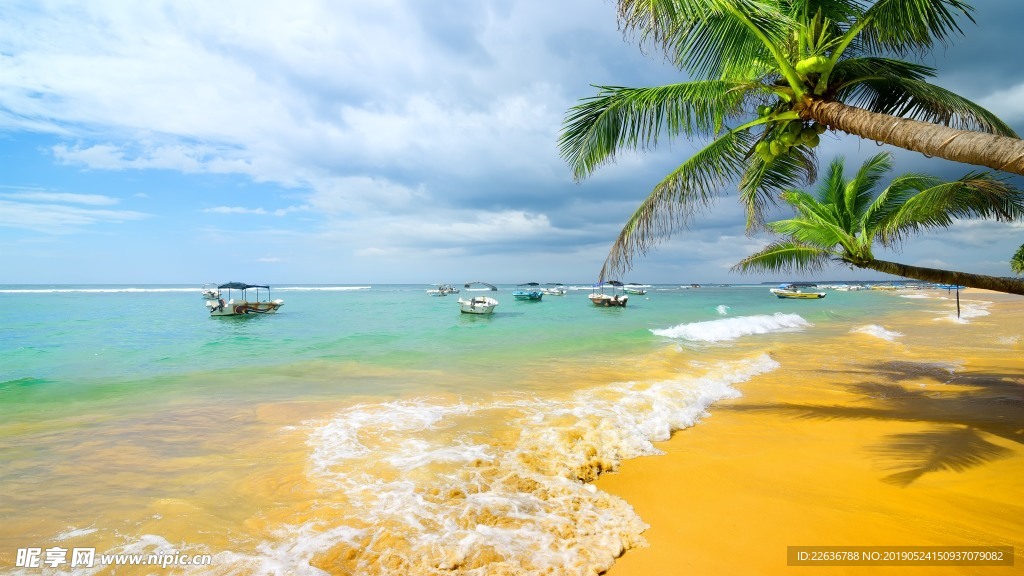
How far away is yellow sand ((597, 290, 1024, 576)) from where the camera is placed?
3.41m

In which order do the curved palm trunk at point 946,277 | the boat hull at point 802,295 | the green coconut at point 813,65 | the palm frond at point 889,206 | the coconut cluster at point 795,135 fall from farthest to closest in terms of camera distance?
1. the boat hull at point 802,295
2. the palm frond at point 889,206
3. the curved palm trunk at point 946,277
4. the coconut cluster at point 795,135
5. the green coconut at point 813,65

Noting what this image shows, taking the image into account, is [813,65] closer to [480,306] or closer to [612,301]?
[480,306]

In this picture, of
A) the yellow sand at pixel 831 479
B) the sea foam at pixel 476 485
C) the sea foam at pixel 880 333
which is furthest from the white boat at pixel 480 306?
the yellow sand at pixel 831 479

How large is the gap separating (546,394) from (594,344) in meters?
9.12

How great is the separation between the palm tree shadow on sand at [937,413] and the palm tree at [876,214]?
197cm

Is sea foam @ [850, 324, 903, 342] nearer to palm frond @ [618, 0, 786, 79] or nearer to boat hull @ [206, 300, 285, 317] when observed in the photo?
palm frond @ [618, 0, 786, 79]

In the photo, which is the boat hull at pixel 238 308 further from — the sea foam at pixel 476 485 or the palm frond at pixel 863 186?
the palm frond at pixel 863 186

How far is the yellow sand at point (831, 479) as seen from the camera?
11.2 feet

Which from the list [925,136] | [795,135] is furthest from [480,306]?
[925,136]

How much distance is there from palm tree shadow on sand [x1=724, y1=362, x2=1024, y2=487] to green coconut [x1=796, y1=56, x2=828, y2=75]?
13.5 feet

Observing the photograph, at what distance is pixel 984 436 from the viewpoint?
5.61m

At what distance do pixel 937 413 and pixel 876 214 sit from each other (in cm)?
349

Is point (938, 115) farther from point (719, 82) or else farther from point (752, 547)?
point (752, 547)

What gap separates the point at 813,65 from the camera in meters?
3.80
